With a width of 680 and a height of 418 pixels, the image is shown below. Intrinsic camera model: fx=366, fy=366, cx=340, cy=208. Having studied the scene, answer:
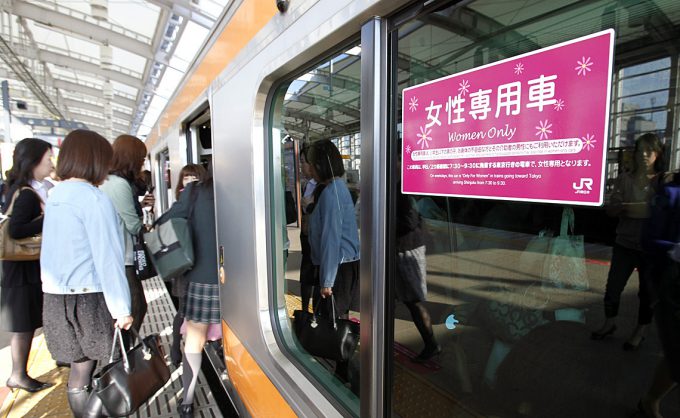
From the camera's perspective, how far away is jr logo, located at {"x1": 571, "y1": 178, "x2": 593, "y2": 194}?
1.97 ft

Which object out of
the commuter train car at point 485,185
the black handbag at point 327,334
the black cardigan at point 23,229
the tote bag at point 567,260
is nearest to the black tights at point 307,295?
the black handbag at point 327,334

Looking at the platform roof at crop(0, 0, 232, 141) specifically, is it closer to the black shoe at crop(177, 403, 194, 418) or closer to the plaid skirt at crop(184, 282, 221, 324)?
the plaid skirt at crop(184, 282, 221, 324)

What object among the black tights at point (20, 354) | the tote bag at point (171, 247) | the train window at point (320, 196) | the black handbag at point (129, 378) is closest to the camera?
the train window at point (320, 196)

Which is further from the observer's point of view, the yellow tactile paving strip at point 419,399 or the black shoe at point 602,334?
the yellow tactile paving strip at point 419,399

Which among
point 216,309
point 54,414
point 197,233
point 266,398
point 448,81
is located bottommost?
point 54,414

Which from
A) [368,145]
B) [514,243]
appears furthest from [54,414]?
[514,243]

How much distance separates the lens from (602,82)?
59cm

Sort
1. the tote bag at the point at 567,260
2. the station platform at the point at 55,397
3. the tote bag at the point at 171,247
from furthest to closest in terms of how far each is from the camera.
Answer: the station platform at the point at 55,397 → the tote bag at the point at 171,247 → the tote bag at the point at 567,260

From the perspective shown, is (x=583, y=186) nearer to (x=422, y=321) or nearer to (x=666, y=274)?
(x=666, y=274)

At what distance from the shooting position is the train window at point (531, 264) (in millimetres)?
578

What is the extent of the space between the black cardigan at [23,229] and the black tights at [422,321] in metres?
2.50

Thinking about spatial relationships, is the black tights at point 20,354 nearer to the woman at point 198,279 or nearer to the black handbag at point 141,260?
the black handbag at point 141,260

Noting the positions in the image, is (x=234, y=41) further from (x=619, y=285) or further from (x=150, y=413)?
(x=150, y=413)

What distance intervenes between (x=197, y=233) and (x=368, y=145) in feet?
5.33
